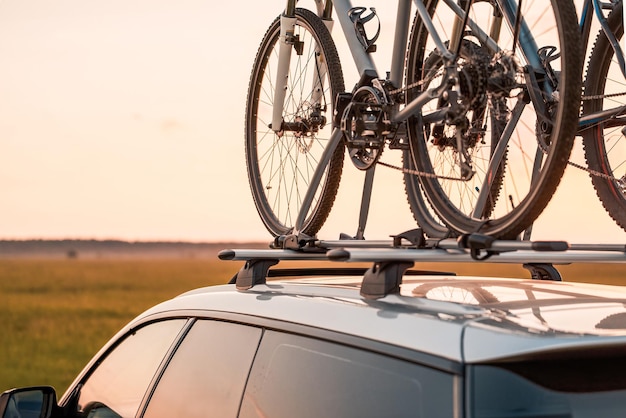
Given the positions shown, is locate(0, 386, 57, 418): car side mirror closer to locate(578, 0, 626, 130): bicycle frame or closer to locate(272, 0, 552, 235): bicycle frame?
locate(272, 0, 552, 235): bicycle frame

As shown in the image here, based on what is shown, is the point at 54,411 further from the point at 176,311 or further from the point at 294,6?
the point at 294,6

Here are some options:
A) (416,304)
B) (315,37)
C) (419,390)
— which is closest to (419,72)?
(315,37)

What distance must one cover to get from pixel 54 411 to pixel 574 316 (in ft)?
7.06

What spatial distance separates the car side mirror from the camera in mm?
3945

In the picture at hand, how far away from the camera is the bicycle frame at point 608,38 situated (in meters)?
4.35

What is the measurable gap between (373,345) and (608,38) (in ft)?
7.24

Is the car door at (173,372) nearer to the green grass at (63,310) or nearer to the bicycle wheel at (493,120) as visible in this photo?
the bicycle wheel at (493,120)

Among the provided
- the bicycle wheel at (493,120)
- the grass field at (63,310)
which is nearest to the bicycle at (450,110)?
the bicycle wheel at (493,120)

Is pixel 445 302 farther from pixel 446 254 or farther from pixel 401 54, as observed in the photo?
pixel 401 54

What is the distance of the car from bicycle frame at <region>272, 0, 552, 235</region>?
67 cm

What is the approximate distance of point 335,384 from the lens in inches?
115

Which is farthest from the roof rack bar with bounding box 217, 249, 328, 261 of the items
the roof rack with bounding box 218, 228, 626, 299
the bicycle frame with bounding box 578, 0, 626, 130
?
the bicycle frame with bounding box 578, 0, 626, 130

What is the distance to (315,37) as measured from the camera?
19.8 feet

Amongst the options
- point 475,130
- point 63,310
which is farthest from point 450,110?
point 63,310
